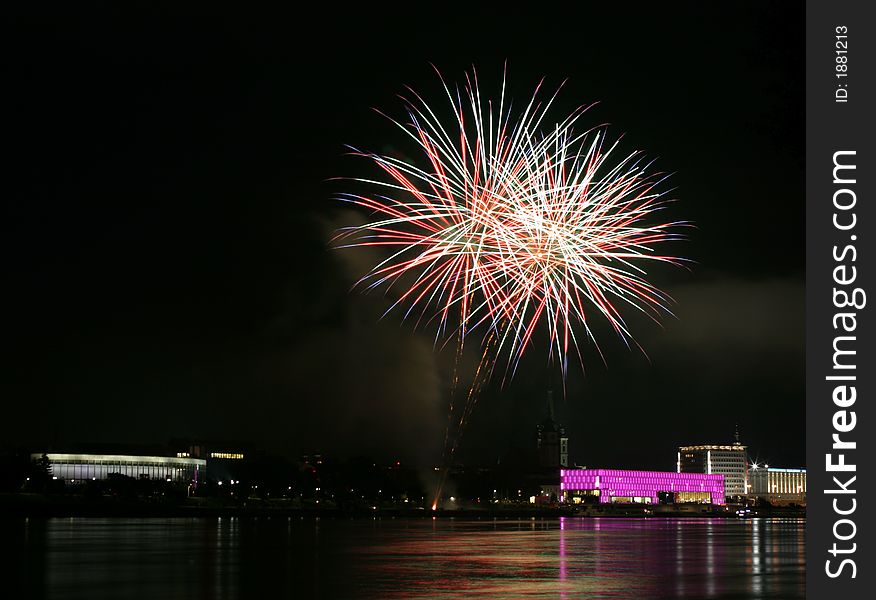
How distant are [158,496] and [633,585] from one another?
123052 mm

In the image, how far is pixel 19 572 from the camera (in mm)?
26156

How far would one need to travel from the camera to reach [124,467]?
185 metres

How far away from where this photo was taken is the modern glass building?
175 m

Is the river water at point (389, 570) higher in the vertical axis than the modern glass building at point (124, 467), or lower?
higher

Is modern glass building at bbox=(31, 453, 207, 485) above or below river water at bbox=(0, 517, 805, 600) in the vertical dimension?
below

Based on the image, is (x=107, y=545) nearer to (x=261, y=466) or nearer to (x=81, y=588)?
(x=81, y=588)

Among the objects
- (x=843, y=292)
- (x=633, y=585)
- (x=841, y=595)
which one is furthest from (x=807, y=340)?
(x=633, y=585)

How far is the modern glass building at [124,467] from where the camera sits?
175250 millimetres

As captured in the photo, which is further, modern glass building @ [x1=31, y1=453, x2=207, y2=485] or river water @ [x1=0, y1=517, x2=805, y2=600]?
modern glass building @ [x1=31, y1=453, x2=207, y2=485]

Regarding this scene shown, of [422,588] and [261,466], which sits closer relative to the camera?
[422,588]

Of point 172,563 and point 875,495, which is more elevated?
point 875,495

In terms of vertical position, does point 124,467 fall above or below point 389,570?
below

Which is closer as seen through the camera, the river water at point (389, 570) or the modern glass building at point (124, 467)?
the river water at point (389, 570)

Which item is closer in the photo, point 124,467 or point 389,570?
point 389,570
